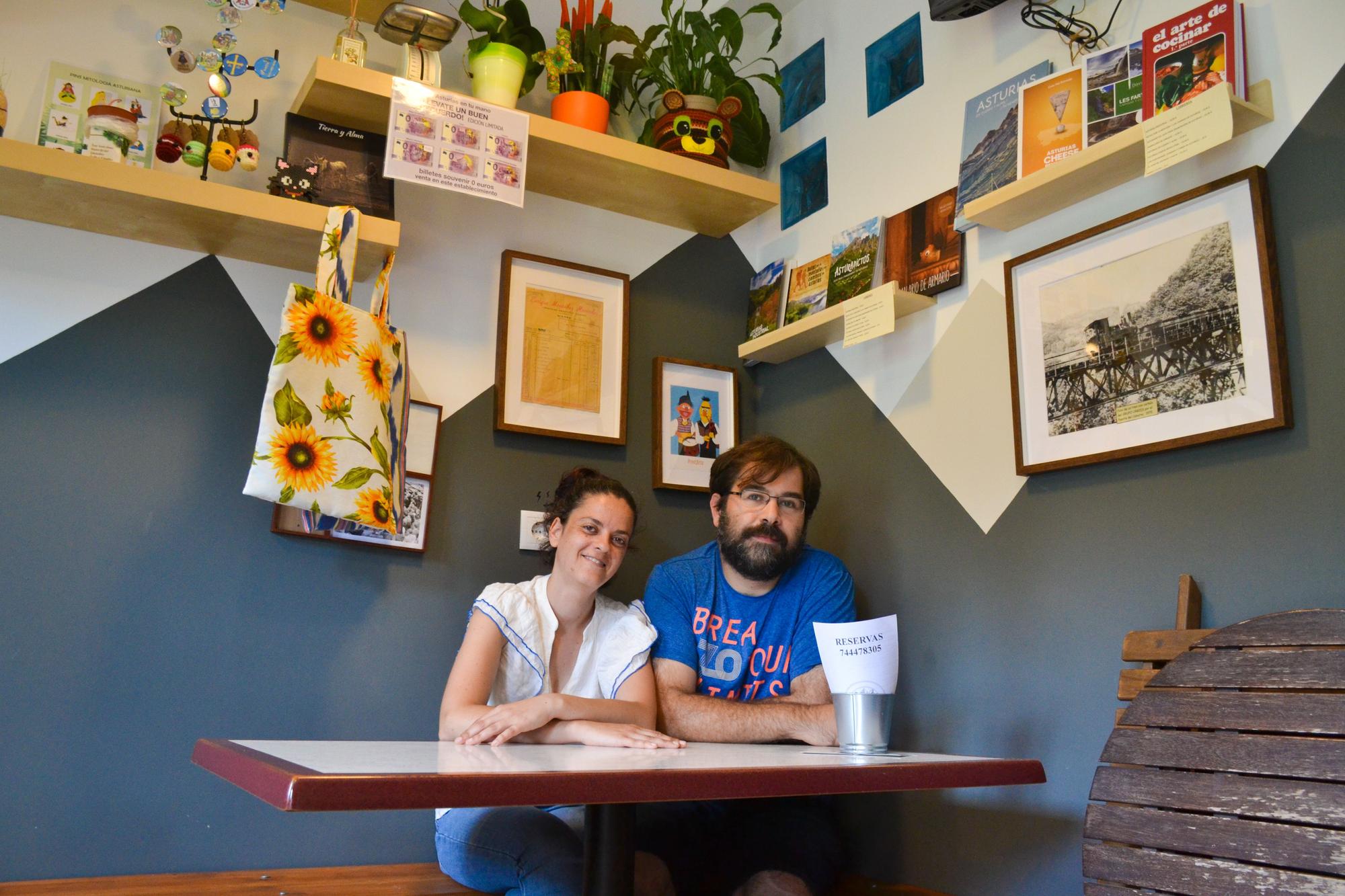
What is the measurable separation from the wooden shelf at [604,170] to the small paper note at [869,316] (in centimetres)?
53

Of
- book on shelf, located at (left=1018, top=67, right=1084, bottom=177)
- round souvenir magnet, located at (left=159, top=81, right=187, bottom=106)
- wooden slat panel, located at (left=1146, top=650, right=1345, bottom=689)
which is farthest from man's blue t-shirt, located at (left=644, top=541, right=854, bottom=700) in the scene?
round souvenir magnet, located at (left=159, top=81, right=187, bottom=106)

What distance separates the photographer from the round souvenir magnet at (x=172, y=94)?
84.2 inches

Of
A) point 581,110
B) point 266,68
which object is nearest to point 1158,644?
point 581,110

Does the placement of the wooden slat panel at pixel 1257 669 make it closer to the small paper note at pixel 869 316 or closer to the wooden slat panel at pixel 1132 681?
the wooden slat panel at pixel 1132 681

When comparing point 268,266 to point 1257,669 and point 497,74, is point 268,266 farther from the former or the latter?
point 1257,669

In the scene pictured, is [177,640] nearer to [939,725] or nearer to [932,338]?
[939,725]

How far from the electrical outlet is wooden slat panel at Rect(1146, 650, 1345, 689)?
1.45 meters

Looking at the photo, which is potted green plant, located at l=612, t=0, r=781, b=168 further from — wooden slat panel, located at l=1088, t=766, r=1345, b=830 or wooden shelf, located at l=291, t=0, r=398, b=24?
wooden slat panel, located at l=1088, t=766, r=1345, b=830

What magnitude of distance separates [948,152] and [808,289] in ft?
1.70

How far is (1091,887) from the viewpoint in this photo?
1448mm

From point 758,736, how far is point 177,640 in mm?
1228

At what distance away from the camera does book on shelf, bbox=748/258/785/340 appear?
279cm

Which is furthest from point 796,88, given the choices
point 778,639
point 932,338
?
point 778,639

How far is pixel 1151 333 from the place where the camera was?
1818mm
